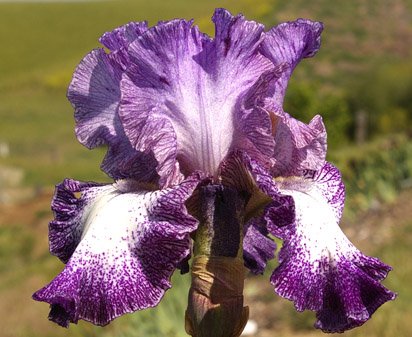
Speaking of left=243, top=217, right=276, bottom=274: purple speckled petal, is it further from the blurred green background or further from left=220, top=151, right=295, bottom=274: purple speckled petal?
the blurred green background

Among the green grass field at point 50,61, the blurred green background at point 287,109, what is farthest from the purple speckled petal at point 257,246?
the green grass field at point 50,61

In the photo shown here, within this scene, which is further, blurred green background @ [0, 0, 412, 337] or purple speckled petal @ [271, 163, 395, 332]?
blurred green background @ [0, 0, 412, 337]

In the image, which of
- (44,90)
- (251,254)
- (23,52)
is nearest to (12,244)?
(251,254)

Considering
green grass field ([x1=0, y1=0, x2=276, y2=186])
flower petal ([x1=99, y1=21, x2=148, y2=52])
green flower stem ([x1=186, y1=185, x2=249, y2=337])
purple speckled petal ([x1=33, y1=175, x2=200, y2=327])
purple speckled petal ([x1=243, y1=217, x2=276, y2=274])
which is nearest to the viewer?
purple speckled petal ([x1=33, y1=175, x2=200, y2=327])

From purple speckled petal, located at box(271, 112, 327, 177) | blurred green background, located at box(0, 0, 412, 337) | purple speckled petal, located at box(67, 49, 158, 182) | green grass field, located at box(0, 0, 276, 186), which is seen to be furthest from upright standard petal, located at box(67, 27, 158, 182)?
green grass field, located at box(0, 0, 276, 186)

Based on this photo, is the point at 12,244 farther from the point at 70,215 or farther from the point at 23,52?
the point at 23,52

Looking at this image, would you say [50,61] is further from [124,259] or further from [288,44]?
[124,259]

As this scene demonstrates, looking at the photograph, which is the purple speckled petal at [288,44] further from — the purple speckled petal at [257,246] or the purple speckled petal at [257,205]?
the purple speckled petal at [257,246]

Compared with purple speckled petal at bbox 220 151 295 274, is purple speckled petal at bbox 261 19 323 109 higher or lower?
higher
